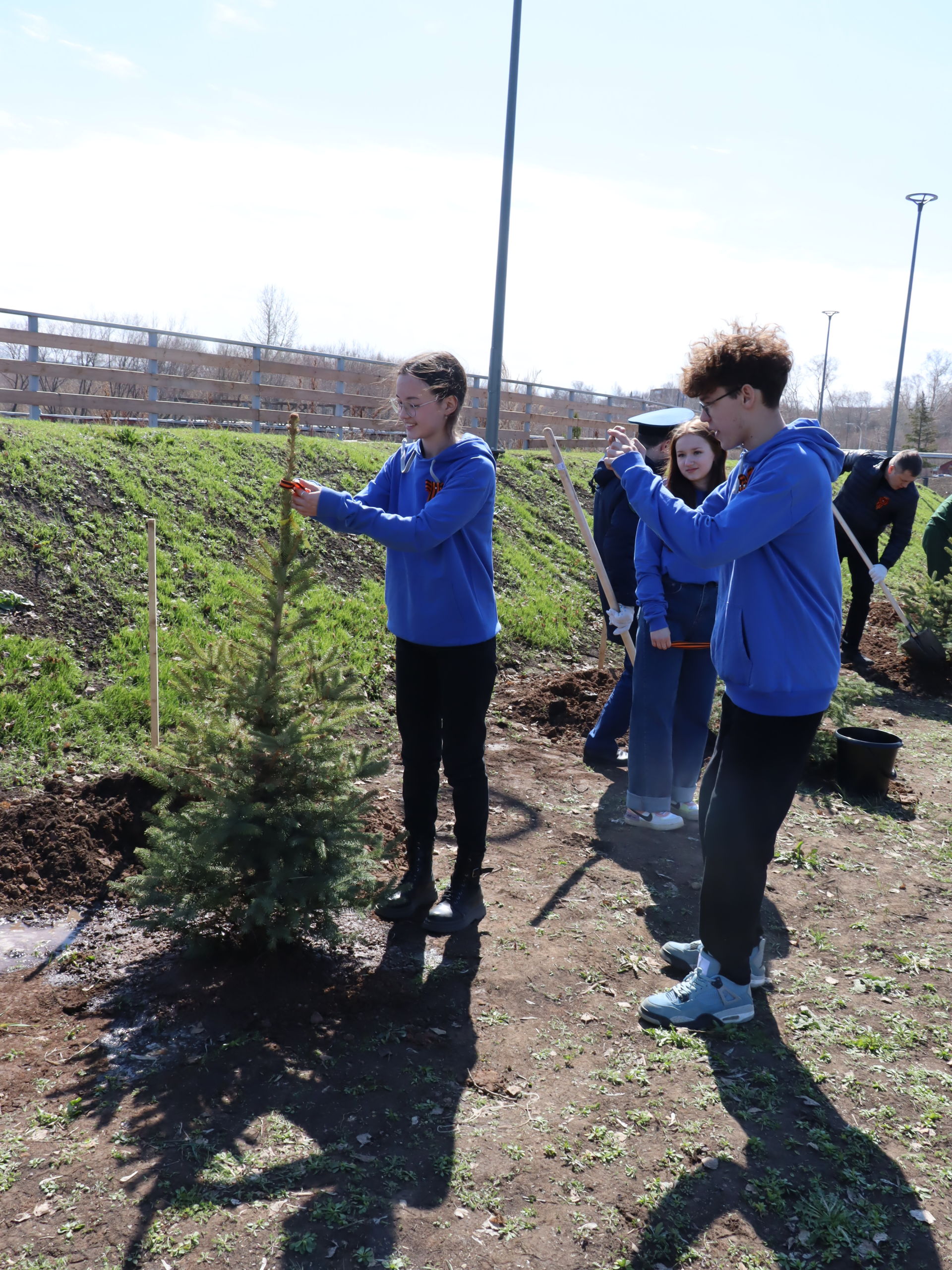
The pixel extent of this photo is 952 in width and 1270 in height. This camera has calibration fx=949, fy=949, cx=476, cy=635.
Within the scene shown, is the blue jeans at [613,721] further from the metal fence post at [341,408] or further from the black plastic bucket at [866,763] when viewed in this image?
the metal fence post at [341,408]

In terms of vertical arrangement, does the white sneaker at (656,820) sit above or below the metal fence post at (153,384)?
below

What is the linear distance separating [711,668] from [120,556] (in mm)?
4680

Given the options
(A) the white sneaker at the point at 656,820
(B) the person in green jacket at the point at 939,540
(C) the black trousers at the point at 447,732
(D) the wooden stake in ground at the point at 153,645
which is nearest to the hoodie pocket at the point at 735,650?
(C) the black trousers at the point at 447,732

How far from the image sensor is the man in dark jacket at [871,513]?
9.13 metres

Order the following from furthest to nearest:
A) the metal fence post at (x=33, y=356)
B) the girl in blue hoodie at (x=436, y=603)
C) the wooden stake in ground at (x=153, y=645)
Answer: the metal fence post at (x=33, y=356)
the wooden stake in ground at (x=153, y=645)
the girl in blue hoodie at (x=436, y=603)

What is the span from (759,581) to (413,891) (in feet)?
6.31

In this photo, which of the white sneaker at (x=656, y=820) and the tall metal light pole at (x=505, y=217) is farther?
the tall metal light pole at (x=505, y=217)

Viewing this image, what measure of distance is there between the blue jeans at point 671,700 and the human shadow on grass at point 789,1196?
202 cm

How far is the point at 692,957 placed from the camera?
12.1 ft

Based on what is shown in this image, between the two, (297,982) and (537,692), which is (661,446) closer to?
(537,692)

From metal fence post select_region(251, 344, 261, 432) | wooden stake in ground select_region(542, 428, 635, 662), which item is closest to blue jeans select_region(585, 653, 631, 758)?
wooden stake in ground select_region(542, 428, 635, 662)

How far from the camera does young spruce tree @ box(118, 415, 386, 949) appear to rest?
3156mm

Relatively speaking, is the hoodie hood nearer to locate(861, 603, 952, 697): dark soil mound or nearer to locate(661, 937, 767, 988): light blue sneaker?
locate(661, 937, 767, 988): light blue sneaker

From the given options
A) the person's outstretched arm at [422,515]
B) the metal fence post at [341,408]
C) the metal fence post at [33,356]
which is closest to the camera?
the person's outstretched arm at [422,515]
